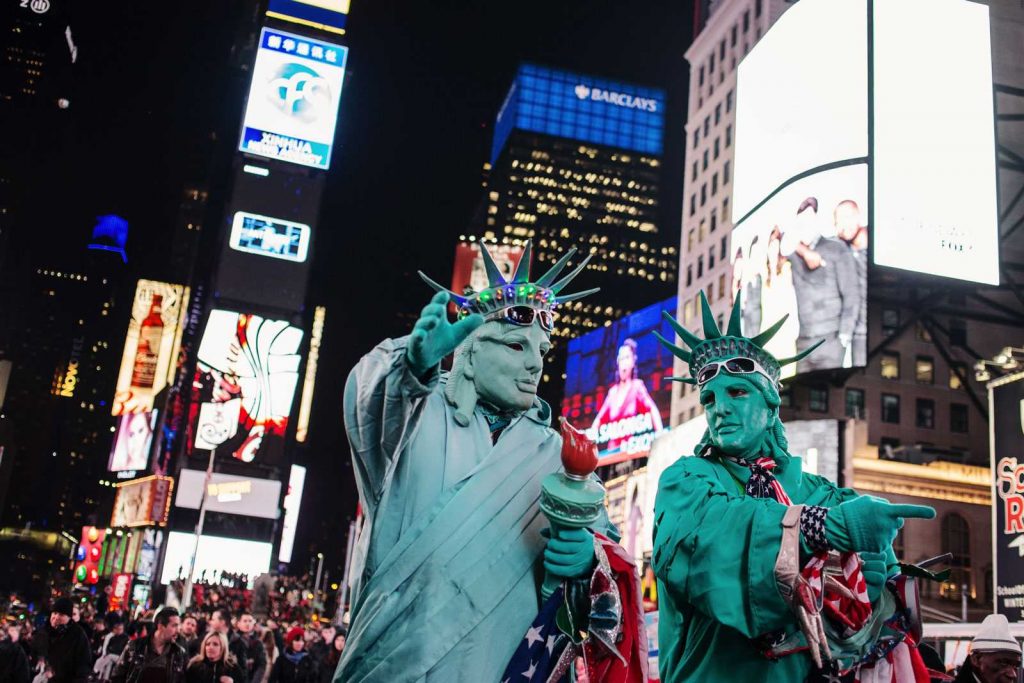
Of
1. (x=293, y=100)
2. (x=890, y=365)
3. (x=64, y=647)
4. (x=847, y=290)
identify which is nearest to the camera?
(x=64, y=647)

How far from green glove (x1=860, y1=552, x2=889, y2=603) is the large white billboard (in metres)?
24.3

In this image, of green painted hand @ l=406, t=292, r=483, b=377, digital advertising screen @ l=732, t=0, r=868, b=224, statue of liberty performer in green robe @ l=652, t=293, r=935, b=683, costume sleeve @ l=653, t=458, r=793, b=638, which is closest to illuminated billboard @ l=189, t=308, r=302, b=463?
digital advertising screen @ l=732, t=0, r=868, b=224

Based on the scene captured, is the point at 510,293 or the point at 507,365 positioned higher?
the point at 510,293

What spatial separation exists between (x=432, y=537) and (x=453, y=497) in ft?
0.55

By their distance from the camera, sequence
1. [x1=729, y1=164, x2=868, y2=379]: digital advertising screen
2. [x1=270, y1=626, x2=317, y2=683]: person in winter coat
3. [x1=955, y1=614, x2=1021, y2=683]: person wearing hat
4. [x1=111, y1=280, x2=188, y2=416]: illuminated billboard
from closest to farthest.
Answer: [x1=955, y1=614, x2=1021, y2=683]: person wearing hat
[x1=270, y1=626, x2=317, y2=683]: person in winter coat
[x1=729, y1=164, x2=868, y2=379]: digital advertising screen
[x1=111, y1=280, x2=188, y2=416]: illuminated billboard

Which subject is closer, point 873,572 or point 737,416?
point 873,572

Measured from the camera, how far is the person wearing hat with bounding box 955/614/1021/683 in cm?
628

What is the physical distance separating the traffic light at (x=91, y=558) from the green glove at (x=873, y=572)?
189 ft

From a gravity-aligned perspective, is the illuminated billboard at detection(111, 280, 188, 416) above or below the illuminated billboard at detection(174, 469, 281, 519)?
above

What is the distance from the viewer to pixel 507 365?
3.72 meters

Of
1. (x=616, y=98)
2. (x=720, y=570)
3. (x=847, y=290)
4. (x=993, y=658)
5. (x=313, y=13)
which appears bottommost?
(x=993, y=658)

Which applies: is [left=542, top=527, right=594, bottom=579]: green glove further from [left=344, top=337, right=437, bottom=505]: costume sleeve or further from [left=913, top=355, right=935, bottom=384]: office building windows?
[left=913, top=355, right=935, bottom=384]: office building windows

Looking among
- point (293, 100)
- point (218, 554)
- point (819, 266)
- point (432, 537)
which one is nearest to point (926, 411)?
point (819, 266)

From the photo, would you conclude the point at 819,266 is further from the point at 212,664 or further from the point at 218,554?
the point at 218,554
